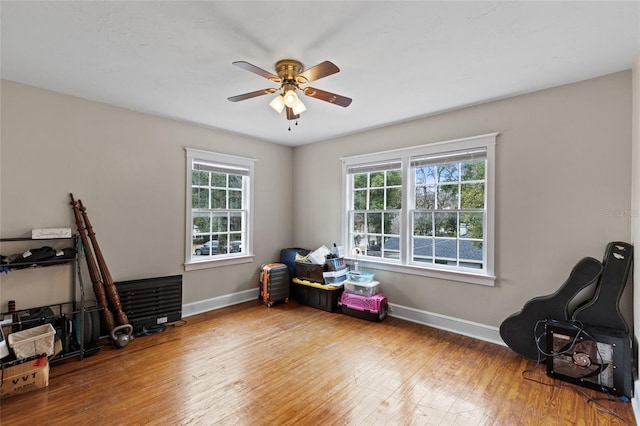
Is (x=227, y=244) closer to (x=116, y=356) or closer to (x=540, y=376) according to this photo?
(x=116, y=356)

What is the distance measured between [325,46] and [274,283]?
135 inches

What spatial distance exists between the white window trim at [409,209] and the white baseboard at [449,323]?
0.48 meters

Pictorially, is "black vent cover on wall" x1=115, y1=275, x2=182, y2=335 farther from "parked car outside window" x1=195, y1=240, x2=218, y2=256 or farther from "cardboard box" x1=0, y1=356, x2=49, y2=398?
"cardboard box" x1=0, y1=356, x2=49, y2=398

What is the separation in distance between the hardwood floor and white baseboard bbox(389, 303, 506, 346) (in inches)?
4.4

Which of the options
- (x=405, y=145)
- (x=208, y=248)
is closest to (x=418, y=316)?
(x=405, y=145)

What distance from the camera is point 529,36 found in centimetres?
212

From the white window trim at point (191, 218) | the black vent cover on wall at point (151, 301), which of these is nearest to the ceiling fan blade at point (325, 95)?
the white window trim at point (191, 218)

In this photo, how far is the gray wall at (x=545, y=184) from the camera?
2693 mm

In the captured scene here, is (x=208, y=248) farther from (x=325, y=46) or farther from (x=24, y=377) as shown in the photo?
(x=325, y=46)

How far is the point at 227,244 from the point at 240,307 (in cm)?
98

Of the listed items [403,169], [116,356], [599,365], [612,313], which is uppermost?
[403,169]

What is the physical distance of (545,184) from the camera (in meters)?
3.02

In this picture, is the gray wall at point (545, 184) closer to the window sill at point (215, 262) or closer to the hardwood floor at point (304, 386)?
the hardwood floor at point (304, 386)

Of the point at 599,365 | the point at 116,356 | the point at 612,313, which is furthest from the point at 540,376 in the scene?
the point at 116,356
